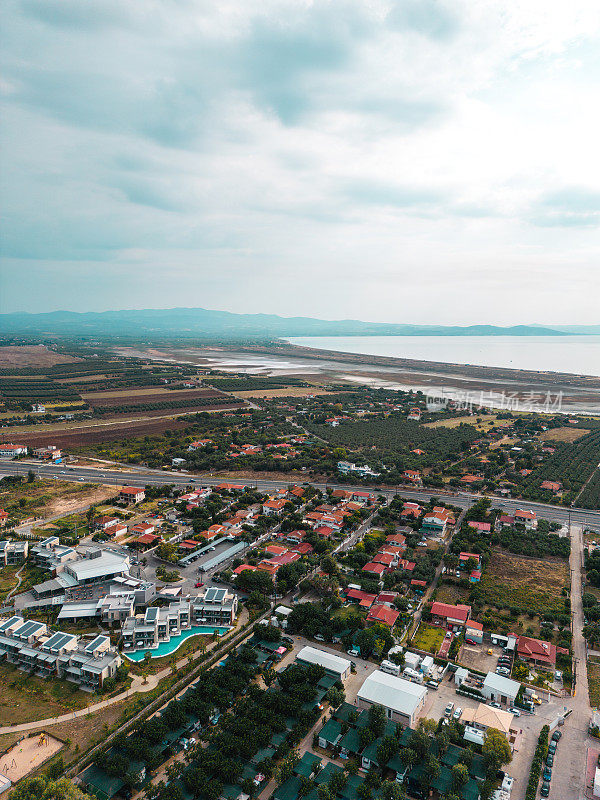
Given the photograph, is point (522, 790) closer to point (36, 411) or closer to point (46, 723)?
point (46, 723)

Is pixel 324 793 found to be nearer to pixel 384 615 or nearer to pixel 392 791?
pixel 392 791

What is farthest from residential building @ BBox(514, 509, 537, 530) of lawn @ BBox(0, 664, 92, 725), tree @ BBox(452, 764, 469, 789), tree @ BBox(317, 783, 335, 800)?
lawn @ BBox(0, 664, 92, 725)

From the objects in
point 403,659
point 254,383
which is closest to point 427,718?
point 403,659

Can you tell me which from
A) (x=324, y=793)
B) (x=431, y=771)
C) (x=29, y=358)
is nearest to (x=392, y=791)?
(x=431, y=771)

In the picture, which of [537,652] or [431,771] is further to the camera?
[537,652]

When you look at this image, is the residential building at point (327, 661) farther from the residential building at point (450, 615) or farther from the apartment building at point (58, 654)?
the apartment building at point (58, 654)

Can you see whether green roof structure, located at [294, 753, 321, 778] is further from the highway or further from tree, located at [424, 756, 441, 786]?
the highway
